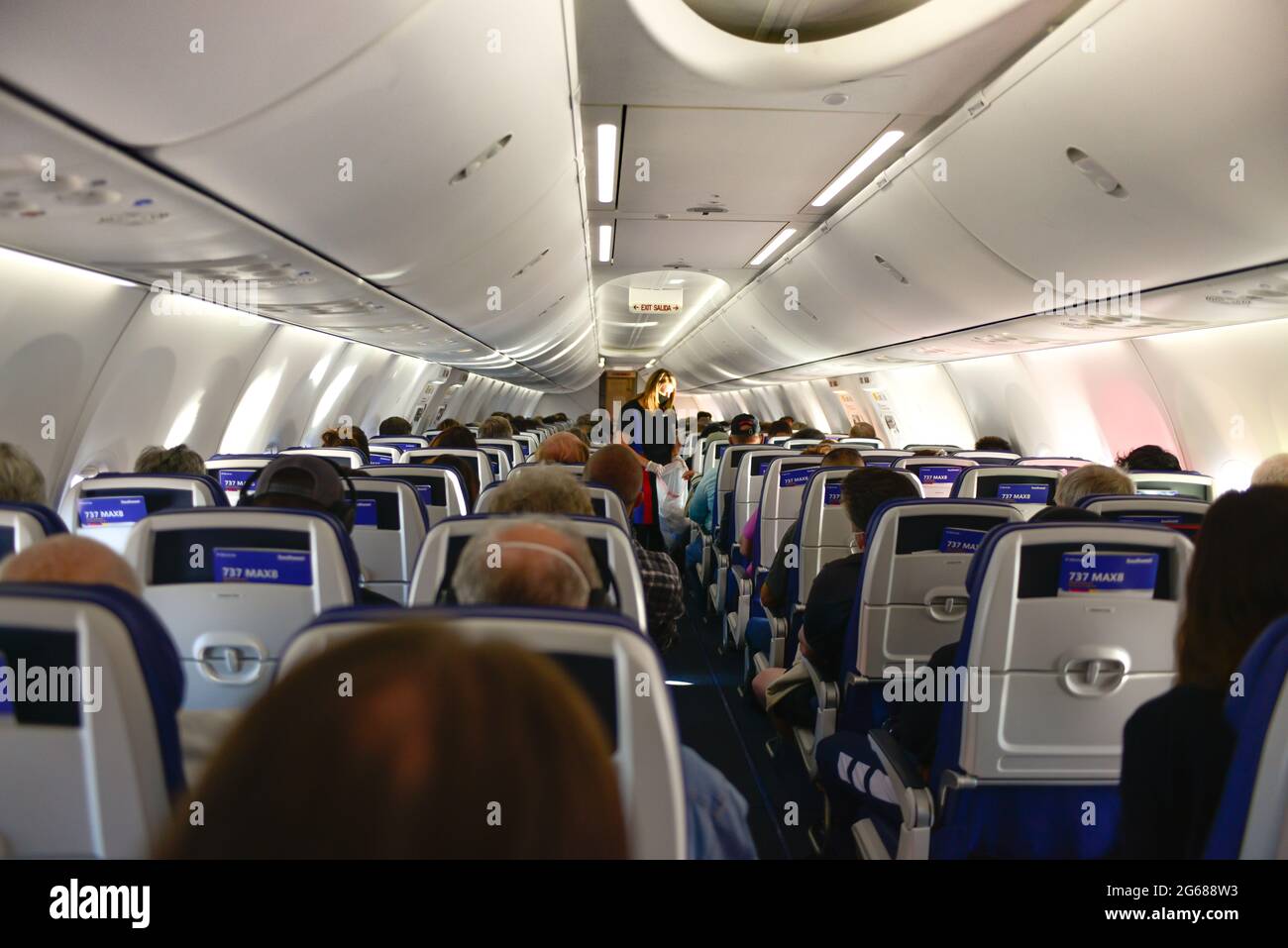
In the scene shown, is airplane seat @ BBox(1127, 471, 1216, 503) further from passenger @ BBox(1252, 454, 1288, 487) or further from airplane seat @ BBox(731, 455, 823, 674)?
airplane seat @ BBox(731, 455, 823, 674)

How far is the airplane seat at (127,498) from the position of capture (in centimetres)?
402

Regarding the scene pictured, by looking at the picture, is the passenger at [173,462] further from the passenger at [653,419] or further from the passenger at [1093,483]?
the passenger at [1093,483]

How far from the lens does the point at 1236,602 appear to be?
1.84m

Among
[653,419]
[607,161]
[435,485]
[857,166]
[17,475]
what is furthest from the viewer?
[653,419]

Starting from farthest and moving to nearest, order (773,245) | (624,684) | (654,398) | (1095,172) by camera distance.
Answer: (773,245)
(654,398)
(1095,172)
(624,684)

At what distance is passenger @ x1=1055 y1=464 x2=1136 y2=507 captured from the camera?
13.8 ft

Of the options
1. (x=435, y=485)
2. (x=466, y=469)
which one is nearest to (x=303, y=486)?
(x=435, y=485)

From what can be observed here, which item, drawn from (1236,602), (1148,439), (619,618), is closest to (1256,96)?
(1236,602)

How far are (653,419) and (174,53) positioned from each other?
5.67m

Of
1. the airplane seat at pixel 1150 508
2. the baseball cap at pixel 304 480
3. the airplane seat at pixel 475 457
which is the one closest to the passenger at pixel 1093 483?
the airplane seat at pixel 1150 508

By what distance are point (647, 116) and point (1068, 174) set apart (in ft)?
9.24

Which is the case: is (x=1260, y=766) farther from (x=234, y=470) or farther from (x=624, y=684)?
(x=234, y=470)

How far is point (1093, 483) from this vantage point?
4254mm
